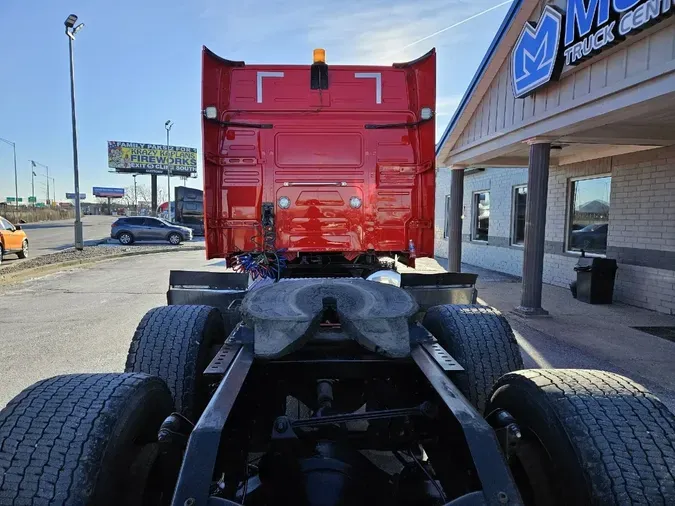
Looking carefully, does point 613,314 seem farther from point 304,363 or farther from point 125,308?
point 125,308

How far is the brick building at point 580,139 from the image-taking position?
5.43 meters

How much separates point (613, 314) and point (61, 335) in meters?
8.53

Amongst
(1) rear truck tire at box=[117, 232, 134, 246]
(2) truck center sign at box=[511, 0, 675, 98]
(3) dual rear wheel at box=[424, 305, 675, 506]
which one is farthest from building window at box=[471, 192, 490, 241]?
(1) rear truck tire at box=[117, 232, 134, 246]

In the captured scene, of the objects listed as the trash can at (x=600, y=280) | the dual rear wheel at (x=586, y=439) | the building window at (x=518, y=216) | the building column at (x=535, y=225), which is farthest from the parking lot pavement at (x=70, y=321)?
the building window at (x=518, y=216)

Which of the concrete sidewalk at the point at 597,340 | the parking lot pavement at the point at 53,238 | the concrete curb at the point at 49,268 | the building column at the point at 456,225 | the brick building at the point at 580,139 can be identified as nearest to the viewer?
the concrete sidewalk at the point at 597,340

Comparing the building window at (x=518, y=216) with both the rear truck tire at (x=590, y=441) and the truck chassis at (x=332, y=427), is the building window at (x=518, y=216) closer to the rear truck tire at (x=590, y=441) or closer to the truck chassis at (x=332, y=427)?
the truck chassis at (x=332, y=427)

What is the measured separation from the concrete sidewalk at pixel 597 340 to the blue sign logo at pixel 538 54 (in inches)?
143

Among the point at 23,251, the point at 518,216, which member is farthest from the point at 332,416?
the point at 23,251

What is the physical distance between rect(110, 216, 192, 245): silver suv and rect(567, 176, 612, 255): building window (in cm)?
2117

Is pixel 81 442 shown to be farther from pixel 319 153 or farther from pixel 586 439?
pixel 319 153

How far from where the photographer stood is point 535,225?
759 cm

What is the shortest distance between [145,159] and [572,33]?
65.0 meters

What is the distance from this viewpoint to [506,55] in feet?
27.9

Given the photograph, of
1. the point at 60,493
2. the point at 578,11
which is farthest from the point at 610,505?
the point at 578,11
